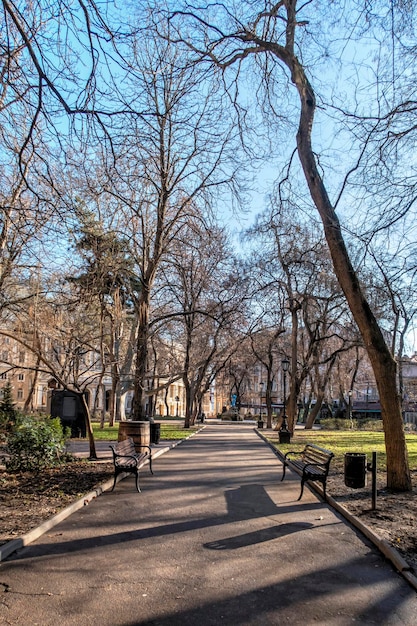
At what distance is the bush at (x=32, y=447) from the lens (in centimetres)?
1109

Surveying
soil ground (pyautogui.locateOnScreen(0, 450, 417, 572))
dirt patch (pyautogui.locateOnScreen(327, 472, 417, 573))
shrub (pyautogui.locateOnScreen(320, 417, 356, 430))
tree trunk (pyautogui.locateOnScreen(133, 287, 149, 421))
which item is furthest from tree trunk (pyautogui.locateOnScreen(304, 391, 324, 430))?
dirt patch (pyautogui.locateOnScreen(327, 472, 417, 573))

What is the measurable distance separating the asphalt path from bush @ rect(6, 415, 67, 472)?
10.5ft

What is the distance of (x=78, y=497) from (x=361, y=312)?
6.51m

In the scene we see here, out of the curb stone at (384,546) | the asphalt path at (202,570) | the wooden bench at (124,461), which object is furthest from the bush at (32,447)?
the curb stone at (384,546)

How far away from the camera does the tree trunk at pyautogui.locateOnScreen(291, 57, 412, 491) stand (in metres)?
10.1

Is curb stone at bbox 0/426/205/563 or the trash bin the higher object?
the trash bin

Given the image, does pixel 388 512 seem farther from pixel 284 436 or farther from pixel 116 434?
pixel 116 434

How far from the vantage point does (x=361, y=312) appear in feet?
34.3

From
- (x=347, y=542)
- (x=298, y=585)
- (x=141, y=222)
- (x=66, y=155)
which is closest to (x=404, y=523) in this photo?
(x=347, y=542)

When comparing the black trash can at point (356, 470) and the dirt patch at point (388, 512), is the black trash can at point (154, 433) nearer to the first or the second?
the dirt patch at point (388, 512)

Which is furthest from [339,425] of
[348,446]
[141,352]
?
[141,352]

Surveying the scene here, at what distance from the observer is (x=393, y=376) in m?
10.1

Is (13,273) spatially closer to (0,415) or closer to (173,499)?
(0,415)

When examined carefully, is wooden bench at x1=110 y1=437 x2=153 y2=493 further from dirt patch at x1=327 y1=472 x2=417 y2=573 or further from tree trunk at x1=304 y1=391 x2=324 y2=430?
tree trunk at x1=304 y1=391 x2=324 y2=430
